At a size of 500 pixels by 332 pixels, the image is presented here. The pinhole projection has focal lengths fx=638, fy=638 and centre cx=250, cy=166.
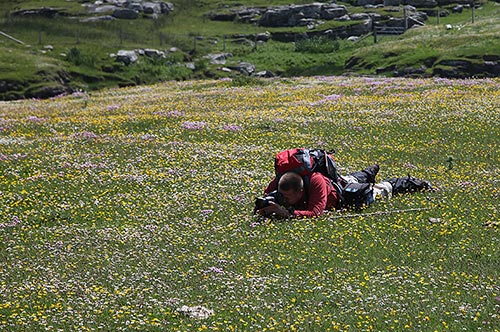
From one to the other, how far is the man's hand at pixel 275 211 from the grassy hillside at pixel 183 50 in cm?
4444

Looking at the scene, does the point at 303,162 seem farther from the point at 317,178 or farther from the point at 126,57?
the point at 126,57

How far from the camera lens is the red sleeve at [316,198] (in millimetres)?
15695

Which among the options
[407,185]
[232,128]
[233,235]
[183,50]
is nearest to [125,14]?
[183,50]

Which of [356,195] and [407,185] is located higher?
[356,195]

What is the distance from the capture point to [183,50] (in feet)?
327

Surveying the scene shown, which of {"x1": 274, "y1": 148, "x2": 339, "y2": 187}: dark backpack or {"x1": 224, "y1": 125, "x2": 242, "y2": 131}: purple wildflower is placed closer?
{"x1": 274, "y1": 148, "x2": 339, "y2": 187}: dark backpack

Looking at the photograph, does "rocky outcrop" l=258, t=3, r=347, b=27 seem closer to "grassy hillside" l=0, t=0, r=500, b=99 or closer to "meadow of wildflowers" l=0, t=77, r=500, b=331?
"grassy hillside" l=0, t=0, r=500, b=99

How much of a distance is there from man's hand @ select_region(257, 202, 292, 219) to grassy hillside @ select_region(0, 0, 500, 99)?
44.4 m

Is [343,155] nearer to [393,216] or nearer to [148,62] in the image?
[393,216]

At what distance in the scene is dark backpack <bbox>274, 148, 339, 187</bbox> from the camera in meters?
15.6

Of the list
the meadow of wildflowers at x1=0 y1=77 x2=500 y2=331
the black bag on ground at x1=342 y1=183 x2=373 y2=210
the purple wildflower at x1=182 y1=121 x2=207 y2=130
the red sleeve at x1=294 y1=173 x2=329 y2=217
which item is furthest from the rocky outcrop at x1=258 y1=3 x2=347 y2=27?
the red sleeve at x1=294 y1=173 x2=329 y2=217

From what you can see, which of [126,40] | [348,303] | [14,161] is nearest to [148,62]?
[126,40]

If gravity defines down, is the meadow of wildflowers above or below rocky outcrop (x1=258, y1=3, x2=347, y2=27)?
below

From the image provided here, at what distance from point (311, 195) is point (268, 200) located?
3.53 ft
